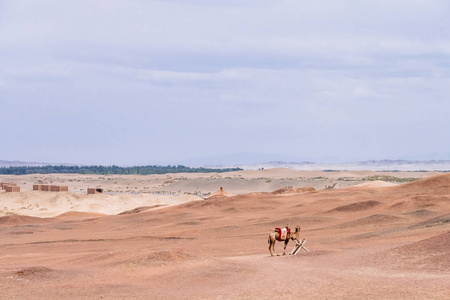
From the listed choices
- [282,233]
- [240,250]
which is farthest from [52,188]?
[282,233]

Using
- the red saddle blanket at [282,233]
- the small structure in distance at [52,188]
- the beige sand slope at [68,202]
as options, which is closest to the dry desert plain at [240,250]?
the red saddle blanket at [282,233]

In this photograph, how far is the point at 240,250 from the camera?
84.4 feet

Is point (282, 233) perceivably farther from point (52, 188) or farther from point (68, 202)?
point (52, 188)

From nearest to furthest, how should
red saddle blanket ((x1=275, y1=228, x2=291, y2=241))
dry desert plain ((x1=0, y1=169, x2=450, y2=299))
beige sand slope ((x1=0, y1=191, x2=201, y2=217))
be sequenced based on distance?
dry desert plain ((x1=0, y1=169, x2=450, y2=299))
red saddle blanket ((x1=275, y1=228, x2=291, y2=241))
beige sand slope ((x1=0, y1=191, x2=201, y2=217))

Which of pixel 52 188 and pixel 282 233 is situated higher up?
pixel 52 188

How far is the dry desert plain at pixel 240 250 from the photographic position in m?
16.3

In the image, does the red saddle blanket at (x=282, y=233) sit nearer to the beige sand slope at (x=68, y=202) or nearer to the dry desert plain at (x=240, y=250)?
the dry desert plain at (x=240, y=250)

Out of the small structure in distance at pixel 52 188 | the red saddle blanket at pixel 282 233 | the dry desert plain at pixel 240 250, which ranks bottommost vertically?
the dry desert plain at pixel 240 250

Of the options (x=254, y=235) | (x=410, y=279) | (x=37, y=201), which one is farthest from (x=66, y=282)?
(x=37, y=201)

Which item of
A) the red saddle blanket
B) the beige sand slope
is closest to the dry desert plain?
the red saddle blanket

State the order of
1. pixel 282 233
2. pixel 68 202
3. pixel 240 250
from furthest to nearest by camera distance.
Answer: pixel 68 202 → pixel 240 250 → pixel 282 233

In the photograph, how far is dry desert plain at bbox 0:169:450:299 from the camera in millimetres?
16281

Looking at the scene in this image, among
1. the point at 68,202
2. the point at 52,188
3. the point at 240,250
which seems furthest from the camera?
the point at 52,188

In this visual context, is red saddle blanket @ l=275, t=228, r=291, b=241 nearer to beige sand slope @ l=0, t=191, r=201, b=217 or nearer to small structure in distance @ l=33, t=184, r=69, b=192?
beige sand slope @ l=0, t=191, r=201, b=217
